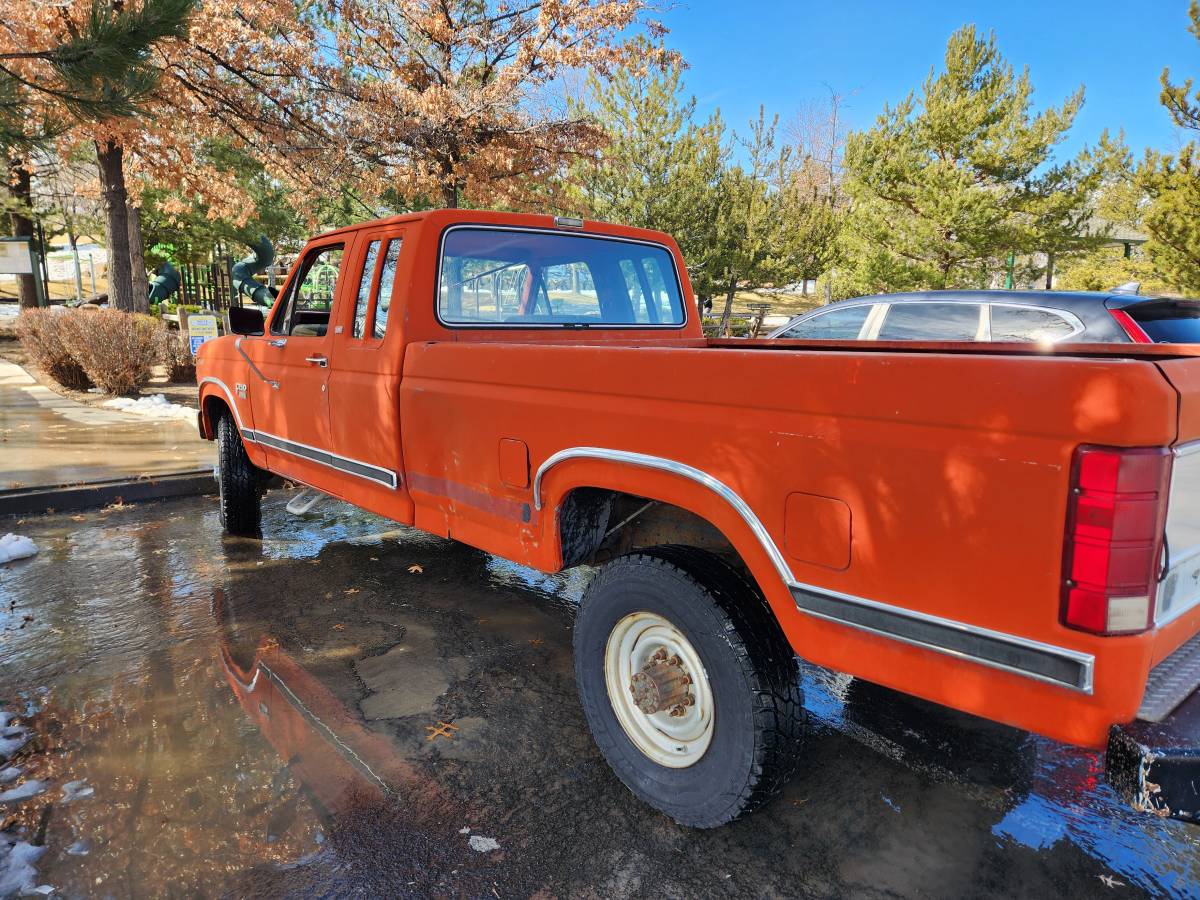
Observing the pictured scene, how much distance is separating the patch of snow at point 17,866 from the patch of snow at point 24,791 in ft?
0.67

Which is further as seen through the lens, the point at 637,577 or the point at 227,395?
the point at 227,395

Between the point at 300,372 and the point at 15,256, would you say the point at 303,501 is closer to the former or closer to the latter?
the point at 300,372

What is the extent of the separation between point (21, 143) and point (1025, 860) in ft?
24.5

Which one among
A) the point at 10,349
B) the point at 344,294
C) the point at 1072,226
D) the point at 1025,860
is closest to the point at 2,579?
the point at 344,294

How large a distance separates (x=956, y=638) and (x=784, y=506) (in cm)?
51

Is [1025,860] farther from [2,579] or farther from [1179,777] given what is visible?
[2,579]

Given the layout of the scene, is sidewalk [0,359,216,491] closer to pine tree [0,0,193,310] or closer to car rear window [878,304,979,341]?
pine tree [0,0,193,310]

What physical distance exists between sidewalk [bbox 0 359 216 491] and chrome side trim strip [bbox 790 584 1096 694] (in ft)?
21.9

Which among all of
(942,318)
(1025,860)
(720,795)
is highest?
(942,318)

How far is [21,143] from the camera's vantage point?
5770mm

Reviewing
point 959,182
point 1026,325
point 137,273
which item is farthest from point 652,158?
point 1026,325

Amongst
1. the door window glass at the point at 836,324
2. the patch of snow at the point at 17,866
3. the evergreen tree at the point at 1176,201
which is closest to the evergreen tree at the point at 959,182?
the evergreen tree at the point at 1176,201

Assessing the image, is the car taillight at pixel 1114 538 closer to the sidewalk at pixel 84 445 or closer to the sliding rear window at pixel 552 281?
the sliding rear window at pixel 552 281

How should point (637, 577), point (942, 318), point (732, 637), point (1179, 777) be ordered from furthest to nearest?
point (942, 318)
point (637, 577)
point (732, 637)
point (1179, 777)
